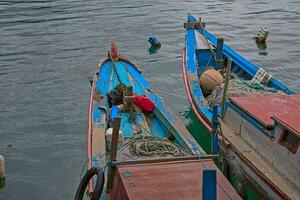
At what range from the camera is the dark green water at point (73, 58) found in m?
11.0

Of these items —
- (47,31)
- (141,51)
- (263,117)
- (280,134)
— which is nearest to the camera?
(280,134)

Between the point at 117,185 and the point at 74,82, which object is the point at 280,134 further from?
the point at 74,82

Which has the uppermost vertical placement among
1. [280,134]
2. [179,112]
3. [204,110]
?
[280,134]

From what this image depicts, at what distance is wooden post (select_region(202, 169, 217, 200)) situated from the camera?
13.3 ft

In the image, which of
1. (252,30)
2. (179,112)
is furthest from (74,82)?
(252,30)

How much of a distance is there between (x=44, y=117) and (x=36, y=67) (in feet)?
15.3

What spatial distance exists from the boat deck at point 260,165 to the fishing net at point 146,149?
1.31 meters

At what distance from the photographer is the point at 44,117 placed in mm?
13133

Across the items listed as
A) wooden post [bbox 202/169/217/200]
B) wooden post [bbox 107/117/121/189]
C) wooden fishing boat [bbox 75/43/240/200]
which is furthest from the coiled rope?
wooden post [bbox 202/169/217/200]

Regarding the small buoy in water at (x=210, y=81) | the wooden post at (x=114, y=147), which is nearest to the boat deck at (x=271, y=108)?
the wooden post at (x=114, y=147)

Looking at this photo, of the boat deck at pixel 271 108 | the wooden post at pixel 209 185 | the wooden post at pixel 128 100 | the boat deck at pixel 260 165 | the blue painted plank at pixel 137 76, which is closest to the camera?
the wooden post at pixel 209 185

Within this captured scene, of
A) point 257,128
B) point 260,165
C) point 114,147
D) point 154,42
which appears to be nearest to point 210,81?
point 257,128

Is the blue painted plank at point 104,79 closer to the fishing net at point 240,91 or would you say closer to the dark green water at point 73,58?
the dark green water at point 73,58

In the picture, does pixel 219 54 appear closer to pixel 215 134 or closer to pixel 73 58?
pixel 215 134
